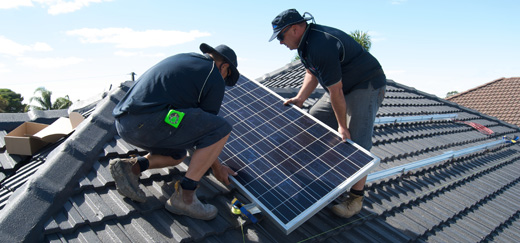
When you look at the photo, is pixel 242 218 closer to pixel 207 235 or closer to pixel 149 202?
pixel 207 235

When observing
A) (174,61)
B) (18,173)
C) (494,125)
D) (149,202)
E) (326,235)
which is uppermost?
(174,61)

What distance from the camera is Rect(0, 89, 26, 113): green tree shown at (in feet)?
106

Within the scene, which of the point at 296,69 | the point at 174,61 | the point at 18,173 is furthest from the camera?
the point at 296,69

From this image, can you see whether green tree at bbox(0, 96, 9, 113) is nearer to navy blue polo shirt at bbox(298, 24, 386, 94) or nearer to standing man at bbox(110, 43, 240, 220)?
standing man at bbox(110, 43, 240, 220)

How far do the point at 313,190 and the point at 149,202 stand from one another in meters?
1.43

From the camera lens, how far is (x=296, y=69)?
11312 mm

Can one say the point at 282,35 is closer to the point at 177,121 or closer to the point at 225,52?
the point at 225,52

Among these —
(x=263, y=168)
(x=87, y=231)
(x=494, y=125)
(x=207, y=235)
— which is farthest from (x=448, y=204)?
(x=494, y=125)

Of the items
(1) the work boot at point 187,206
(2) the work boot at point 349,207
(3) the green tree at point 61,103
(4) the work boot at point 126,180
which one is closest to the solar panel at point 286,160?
(1) the work boot at point 187,206

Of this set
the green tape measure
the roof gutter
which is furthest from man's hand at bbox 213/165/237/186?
the roof gutter

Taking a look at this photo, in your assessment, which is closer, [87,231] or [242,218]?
[87,231]

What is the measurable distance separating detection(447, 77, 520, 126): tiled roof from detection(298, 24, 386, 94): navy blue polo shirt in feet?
63.2

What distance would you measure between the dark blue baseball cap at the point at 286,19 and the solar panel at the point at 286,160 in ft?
3.28

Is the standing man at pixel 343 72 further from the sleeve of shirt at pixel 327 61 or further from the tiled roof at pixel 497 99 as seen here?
the tiled roof at pixel 497 99
